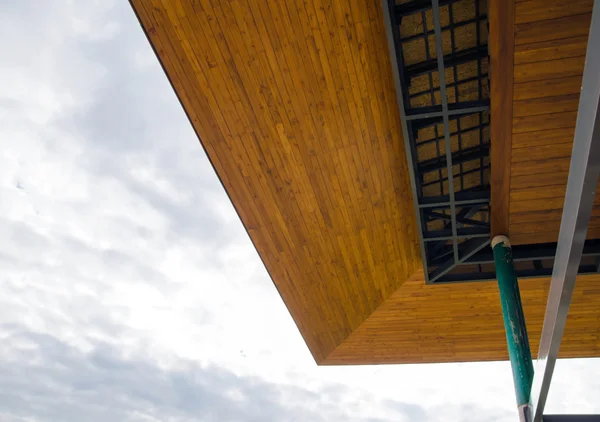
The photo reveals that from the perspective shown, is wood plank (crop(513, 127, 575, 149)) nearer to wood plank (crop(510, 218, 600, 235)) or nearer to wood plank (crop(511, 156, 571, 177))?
wood plank (crop(511, 156, 571, 177))

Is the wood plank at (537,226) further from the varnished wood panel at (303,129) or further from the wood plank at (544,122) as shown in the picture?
the wood plank at (544,122)

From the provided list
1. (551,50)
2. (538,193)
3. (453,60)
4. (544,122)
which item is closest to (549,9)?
(551,50)

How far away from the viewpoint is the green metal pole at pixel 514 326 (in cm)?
649

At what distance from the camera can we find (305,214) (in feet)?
27.0

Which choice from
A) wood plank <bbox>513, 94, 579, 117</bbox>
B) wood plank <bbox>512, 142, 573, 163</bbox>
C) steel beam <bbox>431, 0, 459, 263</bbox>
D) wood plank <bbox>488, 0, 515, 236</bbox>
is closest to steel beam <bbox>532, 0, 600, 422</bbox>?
steel beam <bbox>431, 0, 459, 263</bbox>

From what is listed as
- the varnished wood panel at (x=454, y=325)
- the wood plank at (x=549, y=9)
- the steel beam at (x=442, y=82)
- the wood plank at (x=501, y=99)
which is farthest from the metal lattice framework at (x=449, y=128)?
the wood plank at (x=549, y=9)

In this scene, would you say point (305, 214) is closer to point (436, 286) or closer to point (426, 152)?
point (426, 152)

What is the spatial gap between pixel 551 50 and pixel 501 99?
76 centimetres

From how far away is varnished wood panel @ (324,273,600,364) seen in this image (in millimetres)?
9680

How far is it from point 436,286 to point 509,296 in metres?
2.37

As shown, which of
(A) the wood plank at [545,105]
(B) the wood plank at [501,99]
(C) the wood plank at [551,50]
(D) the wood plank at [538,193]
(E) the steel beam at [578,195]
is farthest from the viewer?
(D) the wood plank at [538,193]

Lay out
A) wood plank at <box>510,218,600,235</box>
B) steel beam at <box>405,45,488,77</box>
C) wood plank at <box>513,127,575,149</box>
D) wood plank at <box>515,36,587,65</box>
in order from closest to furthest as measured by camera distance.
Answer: wood plank at <box>515,36,587,65</box>
steel beam at <box>405,45,488,77</box>
wood plank at <box>513,127,575,149</box>
wood plank at <box>510,218,600,235</box>

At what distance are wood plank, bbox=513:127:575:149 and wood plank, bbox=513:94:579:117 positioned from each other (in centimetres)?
33

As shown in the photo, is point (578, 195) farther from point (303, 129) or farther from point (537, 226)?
point (537, 226)
